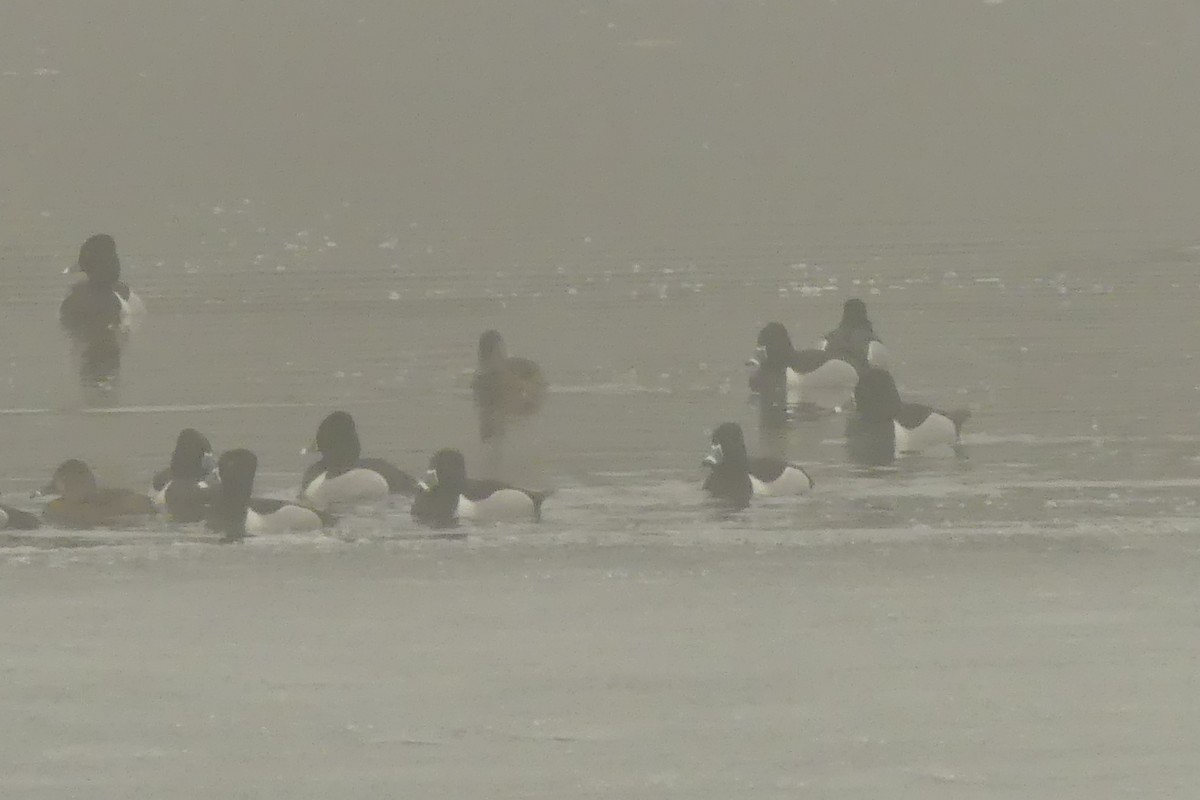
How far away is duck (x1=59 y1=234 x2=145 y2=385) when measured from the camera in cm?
2641

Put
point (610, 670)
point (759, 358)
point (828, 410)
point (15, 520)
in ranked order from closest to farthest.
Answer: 1. point (610, 670)
2. point (15, 520)
3. point (828, 410)
4. point (759, 358)

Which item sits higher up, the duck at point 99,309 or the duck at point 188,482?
the duck at point 99,309

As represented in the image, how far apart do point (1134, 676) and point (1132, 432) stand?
7.44 metres

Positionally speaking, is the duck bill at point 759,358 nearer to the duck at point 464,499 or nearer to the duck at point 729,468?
the duck at point 729,468

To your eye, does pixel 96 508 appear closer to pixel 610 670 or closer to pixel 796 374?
pixel 610 670

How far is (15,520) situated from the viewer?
57.4 feet

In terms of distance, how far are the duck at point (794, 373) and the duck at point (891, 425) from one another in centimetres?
151

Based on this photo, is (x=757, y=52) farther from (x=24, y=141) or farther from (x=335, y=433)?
(x=335, y=433)

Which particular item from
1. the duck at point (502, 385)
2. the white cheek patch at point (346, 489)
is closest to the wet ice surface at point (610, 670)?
the white cheek patch at point (346, 489)

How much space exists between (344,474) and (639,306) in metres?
10.2

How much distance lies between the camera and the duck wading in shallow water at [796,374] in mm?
23547

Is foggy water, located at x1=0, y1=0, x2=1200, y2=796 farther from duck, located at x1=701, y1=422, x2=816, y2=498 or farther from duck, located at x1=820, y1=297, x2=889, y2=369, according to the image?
duck, located at x1=820, y1=297, x2=889, y2=369

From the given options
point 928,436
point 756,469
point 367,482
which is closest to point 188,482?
point 367,482

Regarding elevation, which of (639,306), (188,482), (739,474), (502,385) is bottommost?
(739,474)
